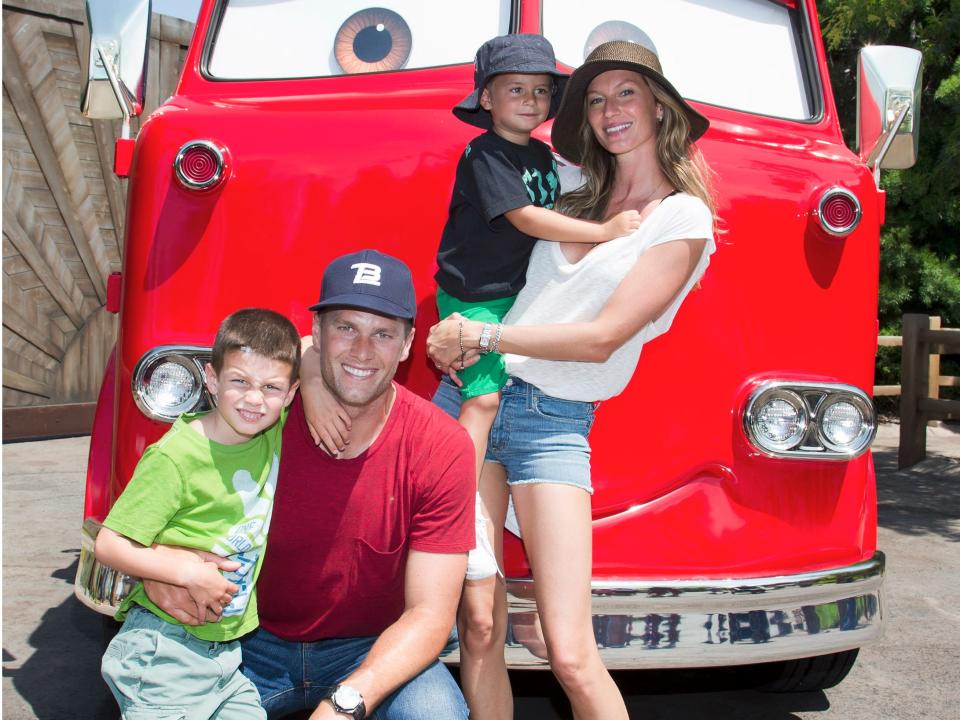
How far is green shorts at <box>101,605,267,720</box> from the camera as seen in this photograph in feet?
6.12

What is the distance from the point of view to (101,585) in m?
2.33

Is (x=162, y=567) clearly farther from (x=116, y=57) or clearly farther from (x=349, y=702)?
(x=116, y=57)

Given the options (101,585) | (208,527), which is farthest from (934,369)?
(208,527)

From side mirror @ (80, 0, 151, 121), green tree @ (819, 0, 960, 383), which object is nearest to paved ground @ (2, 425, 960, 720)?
side mirror @ (80, 0, 151, 121)

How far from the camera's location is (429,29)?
305 centimetres

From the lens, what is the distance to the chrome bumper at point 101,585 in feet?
7.49

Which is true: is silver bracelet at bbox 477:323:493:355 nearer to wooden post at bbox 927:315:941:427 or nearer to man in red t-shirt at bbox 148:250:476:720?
man in red t-shirt at bbox 148:250:476:720

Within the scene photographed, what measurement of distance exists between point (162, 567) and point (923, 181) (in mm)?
8303

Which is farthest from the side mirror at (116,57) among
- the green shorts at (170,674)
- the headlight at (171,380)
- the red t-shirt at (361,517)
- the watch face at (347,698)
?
the watch face at (347,698)

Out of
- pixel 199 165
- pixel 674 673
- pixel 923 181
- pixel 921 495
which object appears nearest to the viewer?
pixel 199 165

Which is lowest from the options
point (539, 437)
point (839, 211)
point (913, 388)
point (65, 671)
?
point (65, 671)

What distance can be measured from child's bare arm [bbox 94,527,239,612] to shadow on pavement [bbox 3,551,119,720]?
4.13 feet

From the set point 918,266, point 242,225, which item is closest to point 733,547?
point 242,225

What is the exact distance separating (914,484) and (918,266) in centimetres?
312
